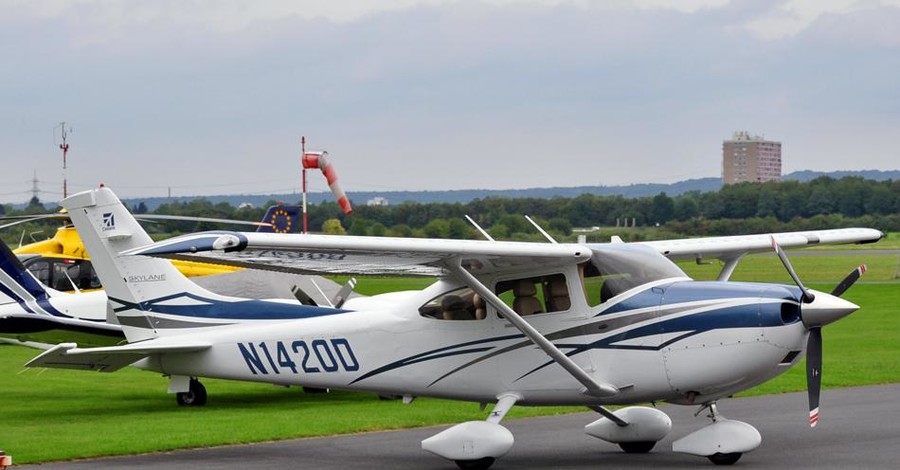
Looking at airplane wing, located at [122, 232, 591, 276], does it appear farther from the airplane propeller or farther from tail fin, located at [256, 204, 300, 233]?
tail fin, located at [256, 204, 300, 233]

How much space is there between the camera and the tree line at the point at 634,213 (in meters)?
39.2

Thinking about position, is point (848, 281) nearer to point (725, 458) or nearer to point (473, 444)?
point (725, 458)

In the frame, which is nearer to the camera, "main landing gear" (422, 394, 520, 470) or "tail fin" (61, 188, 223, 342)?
"main landing gear" (422, 394, 520, 470)

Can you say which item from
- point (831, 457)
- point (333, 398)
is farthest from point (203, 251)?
point (333, 398)

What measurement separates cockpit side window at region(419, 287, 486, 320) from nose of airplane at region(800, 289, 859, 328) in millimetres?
2827

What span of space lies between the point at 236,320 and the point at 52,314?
6.87 metres

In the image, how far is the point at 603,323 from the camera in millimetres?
11586

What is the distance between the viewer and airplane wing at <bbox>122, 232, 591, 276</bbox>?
33.2ft

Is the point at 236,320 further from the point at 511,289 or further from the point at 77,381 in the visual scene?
the point at 77,381

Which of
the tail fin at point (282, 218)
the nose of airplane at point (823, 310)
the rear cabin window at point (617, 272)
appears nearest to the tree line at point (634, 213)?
the tail fin at point (282, 218)

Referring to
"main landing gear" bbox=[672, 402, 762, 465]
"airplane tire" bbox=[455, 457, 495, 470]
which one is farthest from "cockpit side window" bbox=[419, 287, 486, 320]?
"main landing gear" bbox=[672, 402, 762, 465]

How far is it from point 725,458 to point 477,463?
2.09 meters

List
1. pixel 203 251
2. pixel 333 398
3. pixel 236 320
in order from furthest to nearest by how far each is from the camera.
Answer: pixel 333 398, pixel 236 320, pixel 203 251

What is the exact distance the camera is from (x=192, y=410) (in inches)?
680
